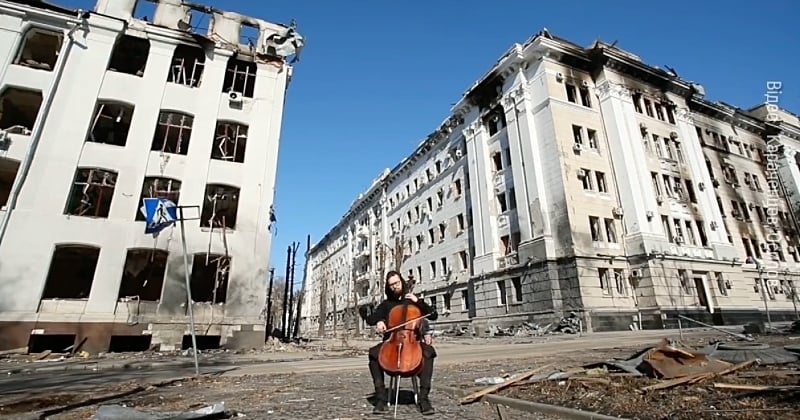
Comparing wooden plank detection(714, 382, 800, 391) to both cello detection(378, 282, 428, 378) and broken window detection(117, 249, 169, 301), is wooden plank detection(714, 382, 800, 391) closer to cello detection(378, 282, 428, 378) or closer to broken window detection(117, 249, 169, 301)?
cello detection(378, 282, 428, 378)

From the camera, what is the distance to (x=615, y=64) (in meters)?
29.2

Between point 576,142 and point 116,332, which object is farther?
point 576,142

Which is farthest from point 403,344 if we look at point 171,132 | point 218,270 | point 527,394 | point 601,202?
point 601,202

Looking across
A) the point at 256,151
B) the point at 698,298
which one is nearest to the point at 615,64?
the point at 698,298

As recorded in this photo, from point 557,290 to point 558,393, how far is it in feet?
68.5

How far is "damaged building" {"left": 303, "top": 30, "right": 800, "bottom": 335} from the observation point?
947 inches

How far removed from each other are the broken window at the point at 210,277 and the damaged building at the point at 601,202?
1719 cm

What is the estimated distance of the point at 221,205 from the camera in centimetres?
1791

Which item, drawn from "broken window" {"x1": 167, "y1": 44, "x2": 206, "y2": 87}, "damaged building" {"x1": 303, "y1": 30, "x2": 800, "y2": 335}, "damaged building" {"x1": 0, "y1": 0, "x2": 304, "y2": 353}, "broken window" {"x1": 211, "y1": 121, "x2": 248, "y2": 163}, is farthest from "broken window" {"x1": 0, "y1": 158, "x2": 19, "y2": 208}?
"damaged building" {"x1": 303, "y1": 30, "x2": 800, "y2": 335}

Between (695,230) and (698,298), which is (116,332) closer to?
(698,298)

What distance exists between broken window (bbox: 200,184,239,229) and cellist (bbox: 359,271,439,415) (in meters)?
14.8

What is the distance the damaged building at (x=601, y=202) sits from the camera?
24062 mm

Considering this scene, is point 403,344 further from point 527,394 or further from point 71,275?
point 71,275

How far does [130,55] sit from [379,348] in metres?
22.7
